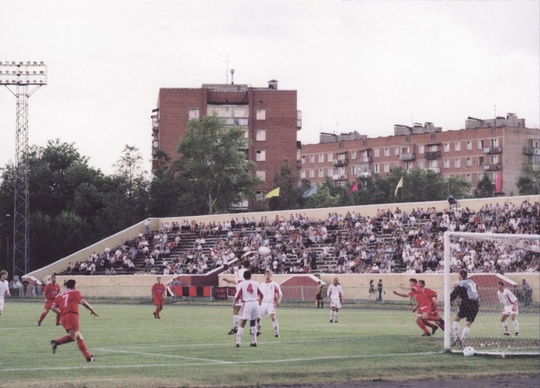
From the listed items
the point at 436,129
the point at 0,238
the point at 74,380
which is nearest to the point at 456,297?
the point at 74,380

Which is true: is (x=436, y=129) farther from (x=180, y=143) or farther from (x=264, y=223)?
(x=264, y=223)

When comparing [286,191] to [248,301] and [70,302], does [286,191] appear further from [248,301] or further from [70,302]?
[70,302]

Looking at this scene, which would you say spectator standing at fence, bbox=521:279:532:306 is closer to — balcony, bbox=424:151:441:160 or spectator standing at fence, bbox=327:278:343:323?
spectator standing at fence, bbox=327:278:343:323

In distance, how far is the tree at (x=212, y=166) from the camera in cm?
10500

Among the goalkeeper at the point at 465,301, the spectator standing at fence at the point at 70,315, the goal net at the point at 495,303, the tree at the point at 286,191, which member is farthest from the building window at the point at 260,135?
the spectator standing at fence at the point at 70,315

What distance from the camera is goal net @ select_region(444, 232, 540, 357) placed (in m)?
25.8

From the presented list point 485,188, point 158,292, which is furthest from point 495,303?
point 485,188

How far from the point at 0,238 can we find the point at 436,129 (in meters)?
85.5

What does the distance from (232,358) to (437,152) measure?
138m

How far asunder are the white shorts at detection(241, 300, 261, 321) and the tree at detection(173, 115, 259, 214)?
78152mm

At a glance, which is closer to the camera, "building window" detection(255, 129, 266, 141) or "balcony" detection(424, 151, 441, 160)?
"building window" detection(255, 129, 266, 141)

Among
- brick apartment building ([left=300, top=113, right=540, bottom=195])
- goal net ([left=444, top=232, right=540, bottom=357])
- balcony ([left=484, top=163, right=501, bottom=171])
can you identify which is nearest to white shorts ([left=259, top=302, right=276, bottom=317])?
goal net ([left=444, top=232, right=540, bottom=357])

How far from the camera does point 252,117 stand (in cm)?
13150

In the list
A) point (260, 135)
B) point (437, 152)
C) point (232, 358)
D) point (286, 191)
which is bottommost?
point (232, 358)
